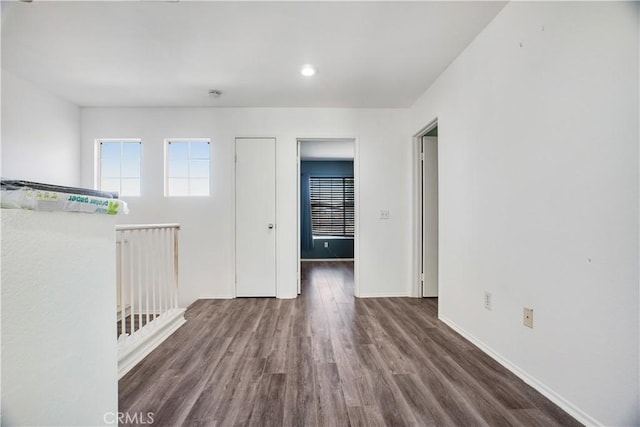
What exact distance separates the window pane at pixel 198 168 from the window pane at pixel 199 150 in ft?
0.22

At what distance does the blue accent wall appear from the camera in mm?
6680

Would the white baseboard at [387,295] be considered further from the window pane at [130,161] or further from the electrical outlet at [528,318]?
the window pane at [130,161]

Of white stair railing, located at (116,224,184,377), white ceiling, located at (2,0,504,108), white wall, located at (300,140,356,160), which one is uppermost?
white ceiling, located at (2,0,504,108)

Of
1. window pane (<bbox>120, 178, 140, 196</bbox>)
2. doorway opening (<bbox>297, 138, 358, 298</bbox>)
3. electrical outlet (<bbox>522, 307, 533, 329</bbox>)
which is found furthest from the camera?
doorway opening (<bbox>297, 138, 358, 298</bbox>)

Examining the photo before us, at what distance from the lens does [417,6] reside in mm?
1791

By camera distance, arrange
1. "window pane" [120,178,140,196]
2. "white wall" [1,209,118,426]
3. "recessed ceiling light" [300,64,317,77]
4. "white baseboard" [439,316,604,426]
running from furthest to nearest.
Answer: "window pane" [120,178,140,196] → "recessed ceiling light" [300,64,317,77] → "white baseboard" [439,316,604,426] → "white wall" [1,209,118,426]

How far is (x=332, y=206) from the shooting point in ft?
22.2

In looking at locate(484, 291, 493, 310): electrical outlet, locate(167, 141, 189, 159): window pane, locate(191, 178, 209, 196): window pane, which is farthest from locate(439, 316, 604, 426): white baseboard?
locate(167, 141, 189, 159): window pane

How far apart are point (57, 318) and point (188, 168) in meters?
3.24

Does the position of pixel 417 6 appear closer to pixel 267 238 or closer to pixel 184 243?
pixel 267 238

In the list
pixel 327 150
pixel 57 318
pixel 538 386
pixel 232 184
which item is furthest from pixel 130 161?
pixel 538 386

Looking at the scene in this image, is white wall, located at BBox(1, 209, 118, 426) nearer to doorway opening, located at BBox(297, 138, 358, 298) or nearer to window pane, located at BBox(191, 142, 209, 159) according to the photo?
window pane, located at BBox(191, 142, 209, 159)

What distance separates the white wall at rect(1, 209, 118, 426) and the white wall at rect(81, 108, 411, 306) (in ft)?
8.76

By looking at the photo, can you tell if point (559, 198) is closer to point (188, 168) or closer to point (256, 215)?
point (256, 215)
